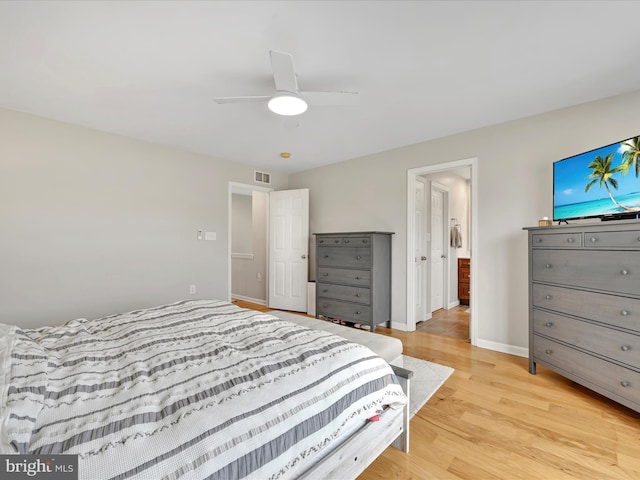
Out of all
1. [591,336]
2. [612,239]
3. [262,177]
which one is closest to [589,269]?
[612,239]

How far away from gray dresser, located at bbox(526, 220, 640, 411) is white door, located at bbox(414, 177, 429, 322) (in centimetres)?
155

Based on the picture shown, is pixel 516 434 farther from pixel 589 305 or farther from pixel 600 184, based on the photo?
pixel 600 184

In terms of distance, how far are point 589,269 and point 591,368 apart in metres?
0.73

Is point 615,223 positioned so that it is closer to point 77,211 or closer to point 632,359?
point 632,359

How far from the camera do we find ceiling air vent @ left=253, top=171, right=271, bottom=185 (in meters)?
4.88

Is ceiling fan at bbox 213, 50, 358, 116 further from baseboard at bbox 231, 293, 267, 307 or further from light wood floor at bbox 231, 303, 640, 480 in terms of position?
baseboard at bbox 231, 293, 267, 307

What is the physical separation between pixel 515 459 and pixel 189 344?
189 cm

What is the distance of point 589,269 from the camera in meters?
2.15

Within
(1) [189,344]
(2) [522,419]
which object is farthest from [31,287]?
(2) [522,419]

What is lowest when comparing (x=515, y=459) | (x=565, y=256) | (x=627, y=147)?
(x=515, y=459)

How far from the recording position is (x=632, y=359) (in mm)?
1871

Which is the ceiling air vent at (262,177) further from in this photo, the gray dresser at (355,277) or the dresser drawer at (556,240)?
the dresser drawer at (556,240)

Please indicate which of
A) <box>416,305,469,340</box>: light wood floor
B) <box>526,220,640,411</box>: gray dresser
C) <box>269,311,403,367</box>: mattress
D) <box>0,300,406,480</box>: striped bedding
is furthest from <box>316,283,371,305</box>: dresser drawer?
<box>0,300,406,480</box>: striped bedding

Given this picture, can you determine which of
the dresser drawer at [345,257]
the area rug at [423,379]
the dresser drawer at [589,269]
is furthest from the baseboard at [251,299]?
the dresser drawer at [589,269]
